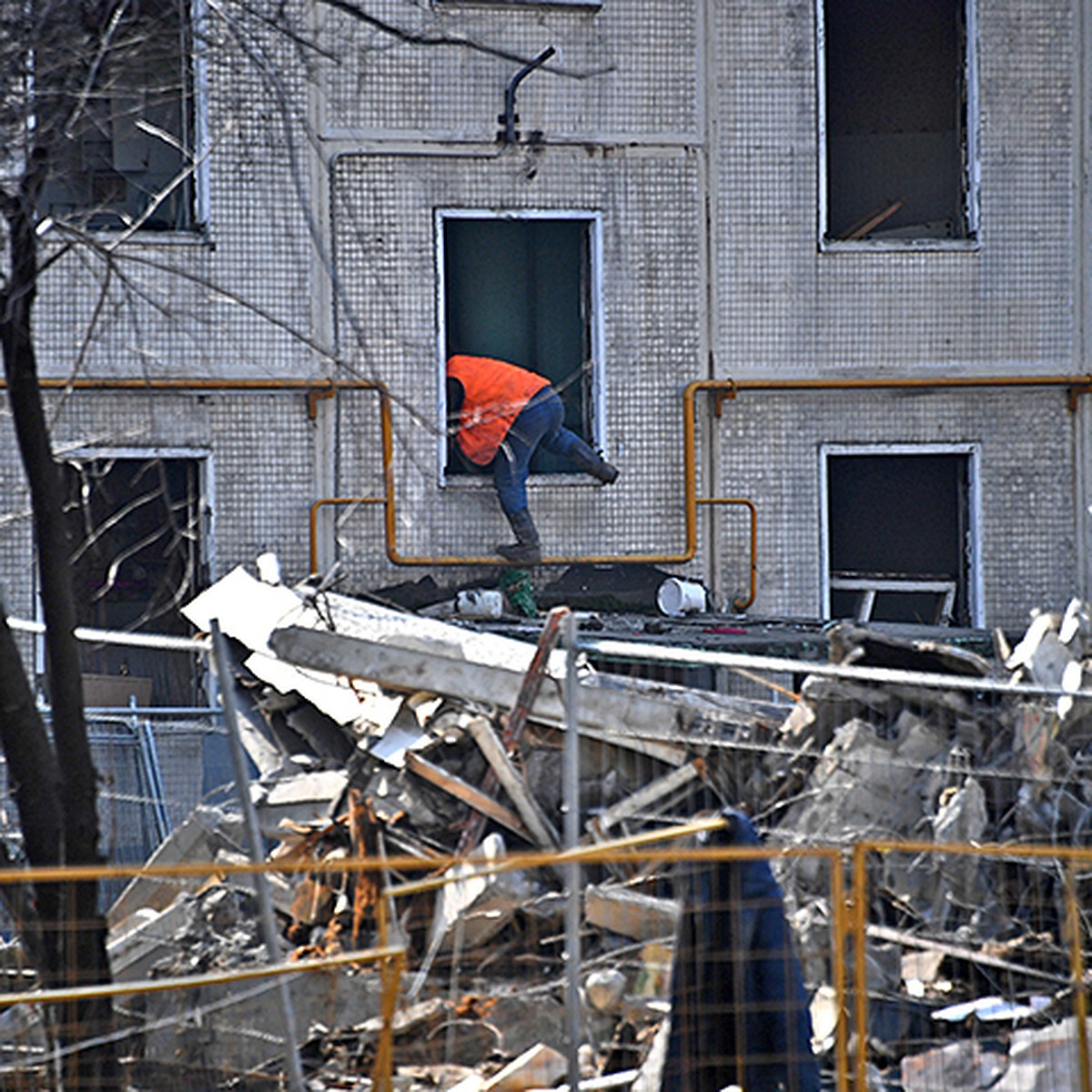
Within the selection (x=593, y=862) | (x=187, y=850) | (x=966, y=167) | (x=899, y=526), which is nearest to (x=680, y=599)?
(x=899, y=526)

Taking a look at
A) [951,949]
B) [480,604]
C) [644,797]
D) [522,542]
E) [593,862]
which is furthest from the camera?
[522,542]

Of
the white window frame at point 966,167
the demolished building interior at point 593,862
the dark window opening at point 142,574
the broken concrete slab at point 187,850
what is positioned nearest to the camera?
the demolished building interior at point 593,862

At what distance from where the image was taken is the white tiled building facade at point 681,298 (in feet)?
36.8

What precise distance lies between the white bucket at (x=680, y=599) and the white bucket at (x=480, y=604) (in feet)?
4.05

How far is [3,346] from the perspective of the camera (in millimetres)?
4730

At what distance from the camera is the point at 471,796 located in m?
7.56

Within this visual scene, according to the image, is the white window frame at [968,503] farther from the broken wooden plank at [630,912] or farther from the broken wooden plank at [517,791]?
the broken wooden plank at [630,912]

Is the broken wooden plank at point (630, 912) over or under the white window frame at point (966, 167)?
under

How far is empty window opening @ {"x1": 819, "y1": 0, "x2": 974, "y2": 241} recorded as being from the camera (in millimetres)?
12258

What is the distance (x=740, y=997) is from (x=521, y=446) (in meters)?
6.78

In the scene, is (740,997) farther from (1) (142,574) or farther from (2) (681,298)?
(2) (681,298)

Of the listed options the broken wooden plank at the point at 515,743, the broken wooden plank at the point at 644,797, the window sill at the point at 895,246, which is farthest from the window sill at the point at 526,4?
the broken wooden plank at the point at 644,797

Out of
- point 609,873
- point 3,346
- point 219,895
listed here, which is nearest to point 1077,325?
point 609,873

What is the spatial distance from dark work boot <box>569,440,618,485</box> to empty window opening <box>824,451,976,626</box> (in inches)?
76.1
